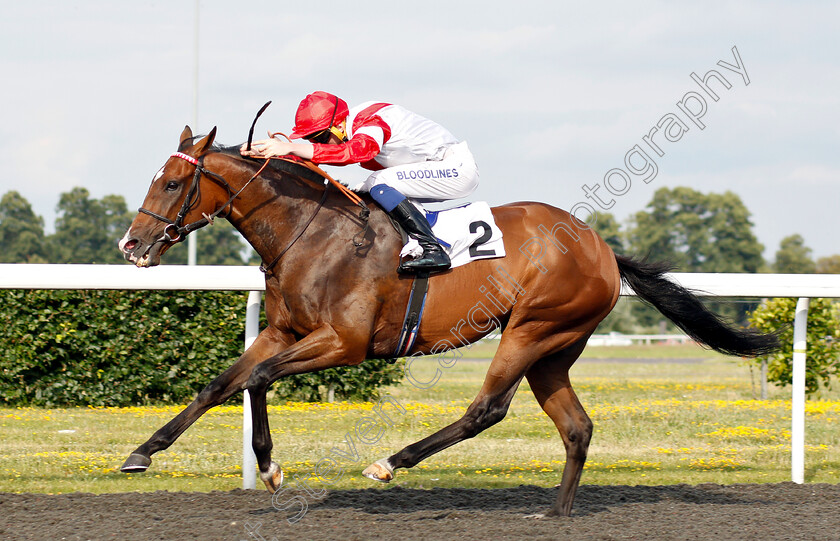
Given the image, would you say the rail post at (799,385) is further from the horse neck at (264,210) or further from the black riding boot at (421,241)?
the horse neck at (264,210)

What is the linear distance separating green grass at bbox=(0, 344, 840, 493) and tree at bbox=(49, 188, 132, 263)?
34857 millimetres

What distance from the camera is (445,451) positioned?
21.3 ft

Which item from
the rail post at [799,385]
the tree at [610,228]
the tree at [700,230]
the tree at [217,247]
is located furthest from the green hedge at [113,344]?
the tree at [700,230]

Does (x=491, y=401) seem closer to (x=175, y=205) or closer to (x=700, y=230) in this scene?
(x=175, y=205)

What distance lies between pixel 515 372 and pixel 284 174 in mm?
1429

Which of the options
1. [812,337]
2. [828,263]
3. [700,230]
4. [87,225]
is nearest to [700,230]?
[700,230]

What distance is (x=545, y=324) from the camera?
14.0 feet

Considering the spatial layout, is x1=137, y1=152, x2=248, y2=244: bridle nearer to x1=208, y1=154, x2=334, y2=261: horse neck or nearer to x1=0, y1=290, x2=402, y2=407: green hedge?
x1=208, y1=154, x2=334, y2=261: horse neck

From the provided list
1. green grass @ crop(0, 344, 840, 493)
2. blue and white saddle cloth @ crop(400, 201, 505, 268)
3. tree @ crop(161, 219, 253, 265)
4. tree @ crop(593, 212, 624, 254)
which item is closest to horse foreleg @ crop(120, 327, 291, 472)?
blue and white saddle cloth @ crop(400, 201, 505, 268)

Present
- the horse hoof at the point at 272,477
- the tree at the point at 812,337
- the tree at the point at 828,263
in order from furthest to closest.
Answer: the tree at the point at 828,263 → the tree at the point at 812,337 → the horse hoof at the point at 272,477

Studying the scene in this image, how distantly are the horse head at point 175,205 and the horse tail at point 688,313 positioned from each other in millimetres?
2123

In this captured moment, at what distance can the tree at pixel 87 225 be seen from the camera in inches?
1625

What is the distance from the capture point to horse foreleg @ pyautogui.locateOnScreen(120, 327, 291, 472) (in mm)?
3766

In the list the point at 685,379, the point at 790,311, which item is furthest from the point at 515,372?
the point at 685,379
